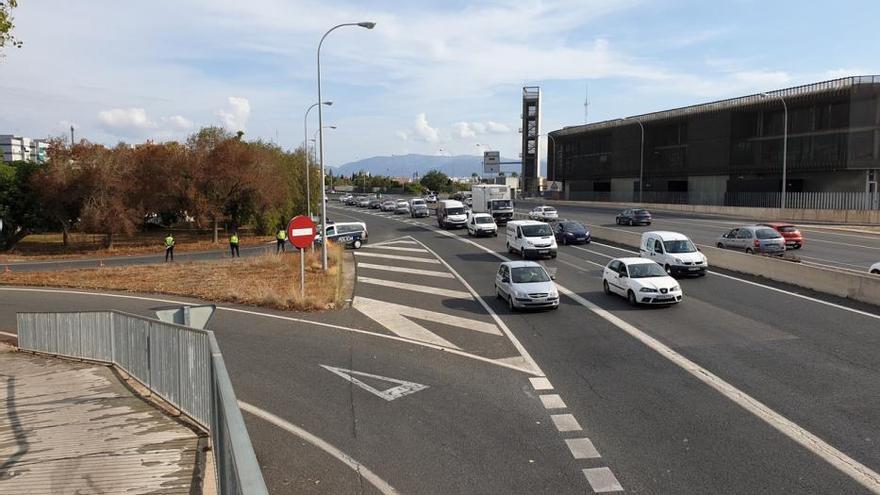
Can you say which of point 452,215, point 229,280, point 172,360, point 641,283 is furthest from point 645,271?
point 452,215

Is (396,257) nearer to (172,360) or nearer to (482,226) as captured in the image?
(482,226)

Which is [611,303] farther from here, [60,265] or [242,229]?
[242,229]

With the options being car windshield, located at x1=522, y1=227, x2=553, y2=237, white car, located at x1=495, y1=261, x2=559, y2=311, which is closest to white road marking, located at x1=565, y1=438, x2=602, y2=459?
white car, located at x1=495, y1=261, x2=559, y2=311

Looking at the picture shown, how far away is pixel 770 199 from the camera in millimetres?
61500

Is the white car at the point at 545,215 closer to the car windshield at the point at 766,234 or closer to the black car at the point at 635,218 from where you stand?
the black car at the point at 635,218

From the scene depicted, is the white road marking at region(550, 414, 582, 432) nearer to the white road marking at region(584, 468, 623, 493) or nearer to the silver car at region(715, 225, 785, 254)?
the white road marking at region(584, 468, 623, 493)

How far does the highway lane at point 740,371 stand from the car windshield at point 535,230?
11259 mm

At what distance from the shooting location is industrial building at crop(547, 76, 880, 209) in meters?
56.6

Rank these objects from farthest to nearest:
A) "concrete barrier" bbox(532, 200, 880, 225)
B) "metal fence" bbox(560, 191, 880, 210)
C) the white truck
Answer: "metal fence" bbox(560, 191, 880, 210)
the white truck
"concrete barrier" bbox(532, 200, 880, 225)

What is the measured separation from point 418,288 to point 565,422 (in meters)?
14.0

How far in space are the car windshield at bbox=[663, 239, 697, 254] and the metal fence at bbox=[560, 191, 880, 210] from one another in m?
38.6

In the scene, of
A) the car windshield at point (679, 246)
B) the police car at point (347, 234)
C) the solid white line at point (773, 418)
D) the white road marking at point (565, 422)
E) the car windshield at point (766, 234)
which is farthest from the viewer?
the police car at point (347, 234)

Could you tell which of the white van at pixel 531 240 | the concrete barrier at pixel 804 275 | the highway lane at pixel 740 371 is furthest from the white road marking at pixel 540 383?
the white van at pixel 531 240

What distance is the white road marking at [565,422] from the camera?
29.3ft
